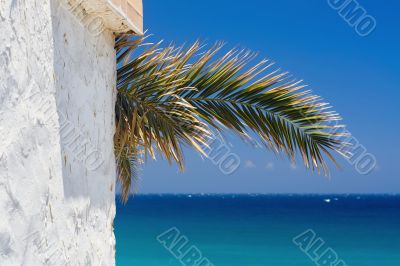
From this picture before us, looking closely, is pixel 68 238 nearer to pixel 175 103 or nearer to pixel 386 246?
pixel 175 103

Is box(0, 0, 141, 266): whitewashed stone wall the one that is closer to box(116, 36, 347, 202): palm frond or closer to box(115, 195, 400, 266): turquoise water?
box(116, 36, 347, 202): palm frond

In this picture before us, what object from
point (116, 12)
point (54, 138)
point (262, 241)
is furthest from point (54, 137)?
point (262, 241)

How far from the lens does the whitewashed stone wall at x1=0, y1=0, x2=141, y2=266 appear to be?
2.70 metres

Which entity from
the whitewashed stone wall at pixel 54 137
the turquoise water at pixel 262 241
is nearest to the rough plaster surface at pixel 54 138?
the whitewashed stone wall at pixel 54 137

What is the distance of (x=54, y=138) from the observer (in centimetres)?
320

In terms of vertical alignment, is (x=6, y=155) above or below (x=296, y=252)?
below

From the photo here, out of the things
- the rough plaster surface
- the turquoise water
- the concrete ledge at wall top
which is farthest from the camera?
the turquoise water

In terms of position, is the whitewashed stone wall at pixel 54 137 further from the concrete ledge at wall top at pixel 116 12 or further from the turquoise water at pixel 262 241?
the turquoise water at pixel 262 241

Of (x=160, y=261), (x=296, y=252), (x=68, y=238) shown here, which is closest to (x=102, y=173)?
(x=68, y=238)

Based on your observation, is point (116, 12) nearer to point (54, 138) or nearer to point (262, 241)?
point (54, 138)

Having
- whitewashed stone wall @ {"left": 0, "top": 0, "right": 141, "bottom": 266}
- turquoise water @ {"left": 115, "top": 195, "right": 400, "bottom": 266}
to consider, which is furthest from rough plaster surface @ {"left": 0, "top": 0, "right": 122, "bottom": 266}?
turquoise water @ {"left": 115, "top": 195, "right": 400, "bottom": 266}

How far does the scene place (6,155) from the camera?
8.70 feet

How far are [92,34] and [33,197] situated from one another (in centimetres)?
157

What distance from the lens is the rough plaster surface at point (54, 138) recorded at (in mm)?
2695
